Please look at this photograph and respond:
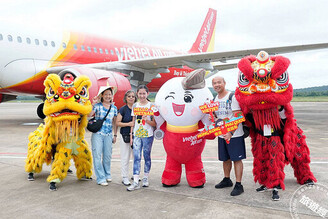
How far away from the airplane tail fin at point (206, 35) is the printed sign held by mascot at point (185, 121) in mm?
14994

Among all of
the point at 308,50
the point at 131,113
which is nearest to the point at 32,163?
the point at 131,113

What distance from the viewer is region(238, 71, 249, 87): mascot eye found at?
3283 mm

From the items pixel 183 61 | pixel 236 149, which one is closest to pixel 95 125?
pixel 236 149

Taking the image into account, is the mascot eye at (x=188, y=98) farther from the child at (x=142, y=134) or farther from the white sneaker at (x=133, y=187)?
the white sneaker at (x=133, y=187)

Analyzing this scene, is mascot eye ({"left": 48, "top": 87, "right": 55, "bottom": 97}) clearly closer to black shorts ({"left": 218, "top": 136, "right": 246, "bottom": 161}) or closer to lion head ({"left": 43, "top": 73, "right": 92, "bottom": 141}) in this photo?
lion head ({"left": 43, "top": 73, "right": 92, "bottom": 141})

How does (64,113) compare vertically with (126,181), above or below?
above

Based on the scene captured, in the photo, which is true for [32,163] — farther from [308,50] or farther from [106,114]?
[308,50]

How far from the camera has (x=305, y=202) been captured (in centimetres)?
301

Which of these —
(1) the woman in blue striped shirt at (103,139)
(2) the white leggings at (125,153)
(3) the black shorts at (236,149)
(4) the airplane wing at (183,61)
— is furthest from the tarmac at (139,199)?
(4) the airplane wing at (183,61)

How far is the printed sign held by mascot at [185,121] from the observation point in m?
3.57

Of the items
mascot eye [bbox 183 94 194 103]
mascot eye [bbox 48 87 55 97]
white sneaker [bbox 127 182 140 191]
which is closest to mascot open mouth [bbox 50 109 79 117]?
mascot eye [bbox 48 87 55 97]

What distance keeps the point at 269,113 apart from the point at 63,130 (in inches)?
100

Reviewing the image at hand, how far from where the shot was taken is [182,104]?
3564 millimetres

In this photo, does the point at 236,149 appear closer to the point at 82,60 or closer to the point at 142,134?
the point at 142,134
